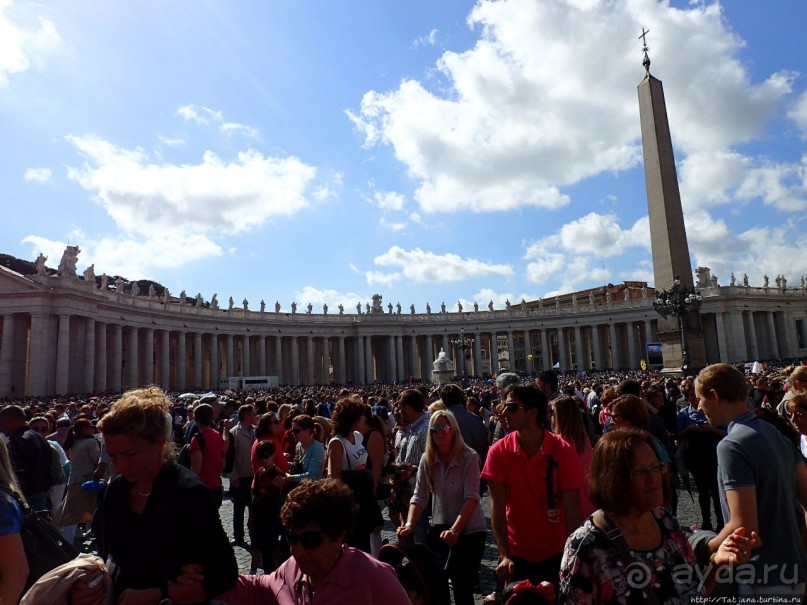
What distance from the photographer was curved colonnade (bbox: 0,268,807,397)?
40.8 m

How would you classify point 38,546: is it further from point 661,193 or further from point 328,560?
point 661,193

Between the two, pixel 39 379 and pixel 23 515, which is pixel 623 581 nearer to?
pixel 23 515

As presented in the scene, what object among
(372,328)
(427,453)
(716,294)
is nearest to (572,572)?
(427,453)

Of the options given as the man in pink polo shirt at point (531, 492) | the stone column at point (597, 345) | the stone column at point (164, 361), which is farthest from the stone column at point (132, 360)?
the stone column at point (597, 345)

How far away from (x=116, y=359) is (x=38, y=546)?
51378 millimetres

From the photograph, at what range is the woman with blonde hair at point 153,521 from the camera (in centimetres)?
251

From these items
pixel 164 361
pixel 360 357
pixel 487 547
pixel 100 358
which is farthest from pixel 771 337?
pixel 487 547

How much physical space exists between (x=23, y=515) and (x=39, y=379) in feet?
142

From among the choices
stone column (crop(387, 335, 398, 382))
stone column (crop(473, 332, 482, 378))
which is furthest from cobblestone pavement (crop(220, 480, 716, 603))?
stone column (crop(473, 332, 482, 378))

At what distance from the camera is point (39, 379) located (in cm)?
3866

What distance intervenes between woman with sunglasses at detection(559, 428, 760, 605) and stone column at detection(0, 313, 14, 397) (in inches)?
1915

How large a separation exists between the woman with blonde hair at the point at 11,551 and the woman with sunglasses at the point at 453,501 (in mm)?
2597

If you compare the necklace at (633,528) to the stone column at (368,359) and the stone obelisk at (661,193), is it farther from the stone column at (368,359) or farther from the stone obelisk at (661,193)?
the stone column at (368,359)

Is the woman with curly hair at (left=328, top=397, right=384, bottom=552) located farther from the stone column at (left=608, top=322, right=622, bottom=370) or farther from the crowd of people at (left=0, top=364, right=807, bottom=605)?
the stone column at (left=608, top=322, right=622, bottom=370)
